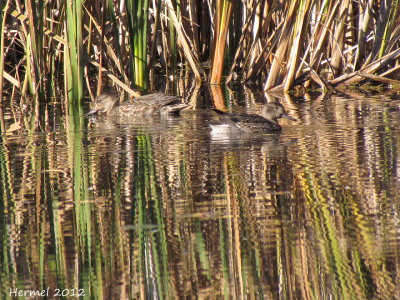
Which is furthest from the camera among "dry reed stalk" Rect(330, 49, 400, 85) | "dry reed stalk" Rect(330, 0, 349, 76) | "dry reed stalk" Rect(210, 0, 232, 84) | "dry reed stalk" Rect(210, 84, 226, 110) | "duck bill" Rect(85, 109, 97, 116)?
"dry reed stalk" Rect(210, 0, 232, 84)

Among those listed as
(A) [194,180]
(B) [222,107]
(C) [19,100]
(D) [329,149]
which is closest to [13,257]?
(A) [194,180]

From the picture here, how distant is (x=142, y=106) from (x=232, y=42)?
3136 millimetres

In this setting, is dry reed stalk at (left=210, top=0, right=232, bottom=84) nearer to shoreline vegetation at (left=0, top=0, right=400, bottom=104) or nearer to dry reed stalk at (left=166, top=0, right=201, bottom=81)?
shoreline vegetation at (left=0, top=0, right=400, bottom=104)

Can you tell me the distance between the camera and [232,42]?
11109 millimetres

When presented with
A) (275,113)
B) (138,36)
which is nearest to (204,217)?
(275,113)

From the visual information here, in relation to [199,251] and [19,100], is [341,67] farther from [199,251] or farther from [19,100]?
[199,251]

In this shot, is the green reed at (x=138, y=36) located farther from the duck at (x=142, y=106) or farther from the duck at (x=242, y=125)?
the duck at (x=242, y=125)

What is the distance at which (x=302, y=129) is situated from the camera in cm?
680

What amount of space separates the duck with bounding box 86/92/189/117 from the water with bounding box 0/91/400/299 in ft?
6.59

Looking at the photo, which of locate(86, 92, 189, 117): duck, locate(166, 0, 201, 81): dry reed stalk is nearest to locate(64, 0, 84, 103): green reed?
locate(86, 92, 189, 117): duck

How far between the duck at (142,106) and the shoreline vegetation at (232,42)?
11.4 inches

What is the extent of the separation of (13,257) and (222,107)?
5.34 m

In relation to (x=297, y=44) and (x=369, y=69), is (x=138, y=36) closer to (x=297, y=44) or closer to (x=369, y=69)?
(x=297, y=44)

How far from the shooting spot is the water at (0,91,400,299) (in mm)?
3178
